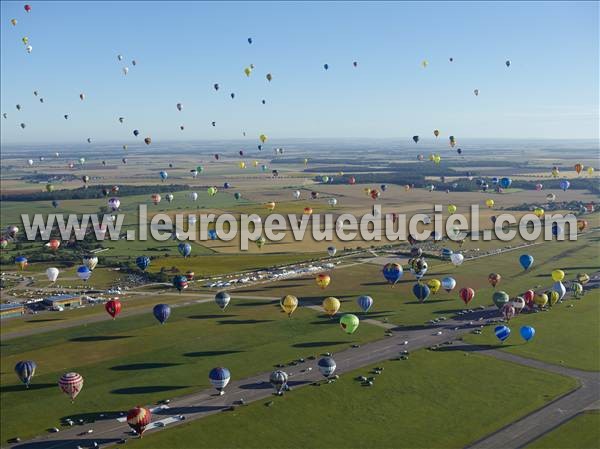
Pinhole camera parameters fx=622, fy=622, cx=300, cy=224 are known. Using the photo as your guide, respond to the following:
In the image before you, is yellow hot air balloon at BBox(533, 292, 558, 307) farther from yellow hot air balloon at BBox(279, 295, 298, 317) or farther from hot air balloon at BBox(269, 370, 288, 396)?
hot air balloon at BBox(269, 370, 288, 396)

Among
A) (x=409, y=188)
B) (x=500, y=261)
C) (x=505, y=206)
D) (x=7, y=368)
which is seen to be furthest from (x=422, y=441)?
(x=409, y=188)

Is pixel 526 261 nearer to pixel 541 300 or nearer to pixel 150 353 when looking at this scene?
pixel 541 300

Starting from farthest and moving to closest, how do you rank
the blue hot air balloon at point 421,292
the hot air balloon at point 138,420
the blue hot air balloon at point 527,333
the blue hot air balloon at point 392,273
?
the blue hot air balloon at point 392,273
the blue hot air balloon at point 421,292
the blue hot air balloon at point 527,333
the hot air balloon at point 138,420

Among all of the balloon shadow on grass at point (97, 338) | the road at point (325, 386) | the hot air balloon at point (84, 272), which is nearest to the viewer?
the road at point (325, 386)

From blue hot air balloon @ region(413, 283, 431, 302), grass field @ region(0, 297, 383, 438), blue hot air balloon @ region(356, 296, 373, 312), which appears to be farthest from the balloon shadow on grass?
blue hot air balloon @ region(413, 283, 431, 302)

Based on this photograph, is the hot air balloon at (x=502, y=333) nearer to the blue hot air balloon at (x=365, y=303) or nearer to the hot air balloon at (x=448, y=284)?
the blue hot air balloon at (x=365, y=303)

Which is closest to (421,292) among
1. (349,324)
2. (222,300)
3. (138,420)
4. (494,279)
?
(494,279)

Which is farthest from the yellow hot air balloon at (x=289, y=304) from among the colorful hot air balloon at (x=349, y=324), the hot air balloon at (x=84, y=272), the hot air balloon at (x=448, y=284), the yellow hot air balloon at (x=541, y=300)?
the hot air balloon at (x=84, y=272)
